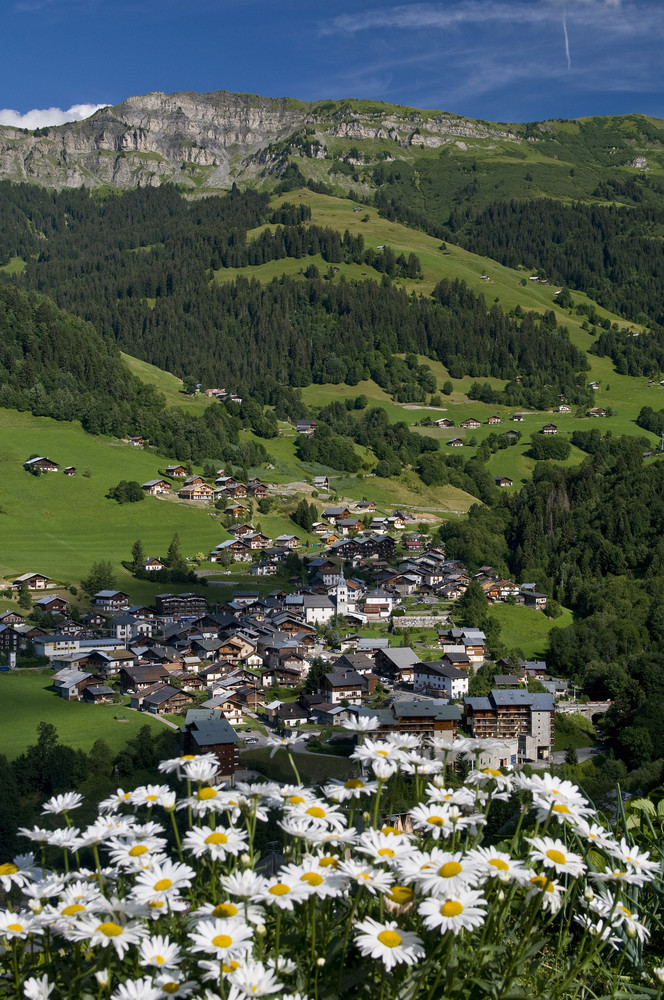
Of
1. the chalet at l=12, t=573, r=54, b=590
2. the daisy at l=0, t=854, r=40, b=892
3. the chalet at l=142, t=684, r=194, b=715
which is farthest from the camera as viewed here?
the chalet at l=12, t=573, r=54, b=590

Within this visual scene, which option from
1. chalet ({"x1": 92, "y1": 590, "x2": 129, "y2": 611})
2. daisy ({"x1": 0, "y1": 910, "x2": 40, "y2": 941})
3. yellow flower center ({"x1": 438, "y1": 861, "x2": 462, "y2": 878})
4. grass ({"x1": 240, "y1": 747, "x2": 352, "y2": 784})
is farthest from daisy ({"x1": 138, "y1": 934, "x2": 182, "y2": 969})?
chalet ({"x1": 92, "y1": 590, "x2": 129, "y2": 611})

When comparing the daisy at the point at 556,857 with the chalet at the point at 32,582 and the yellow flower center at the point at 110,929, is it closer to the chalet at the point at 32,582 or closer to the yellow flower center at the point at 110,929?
the yellow flower center at the point at 110,929

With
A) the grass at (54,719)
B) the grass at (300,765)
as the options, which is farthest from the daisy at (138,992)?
the grass at (54,719)

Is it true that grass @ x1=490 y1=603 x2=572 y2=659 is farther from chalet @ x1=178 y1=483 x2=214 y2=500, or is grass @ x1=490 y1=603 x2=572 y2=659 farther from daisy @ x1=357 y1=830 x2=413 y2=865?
daisy @ x1=357 y1=830 x2=413 y2=865

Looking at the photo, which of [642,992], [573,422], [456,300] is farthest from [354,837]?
[456,300]

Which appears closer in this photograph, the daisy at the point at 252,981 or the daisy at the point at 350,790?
the daisy at the point at 252,981

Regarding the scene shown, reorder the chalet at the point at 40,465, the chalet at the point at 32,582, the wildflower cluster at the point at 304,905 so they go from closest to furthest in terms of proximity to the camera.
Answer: the wildflower cluster at the point at 304,905 → the chalet at the point at 32,582 → the chalet at the point at 40,465

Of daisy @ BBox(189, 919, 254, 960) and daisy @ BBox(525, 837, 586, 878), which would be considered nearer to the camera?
daisy @ BBox(189, 919, 254, 960)
